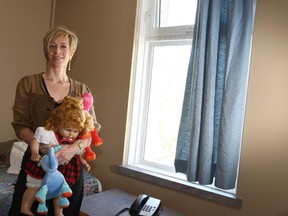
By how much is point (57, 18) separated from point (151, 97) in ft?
4.50

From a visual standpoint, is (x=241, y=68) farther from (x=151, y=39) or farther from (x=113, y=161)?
(x=113, y=161)

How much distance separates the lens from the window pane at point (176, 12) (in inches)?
84.7

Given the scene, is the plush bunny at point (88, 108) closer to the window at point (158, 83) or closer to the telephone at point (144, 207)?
the telephone at point (144, 207)

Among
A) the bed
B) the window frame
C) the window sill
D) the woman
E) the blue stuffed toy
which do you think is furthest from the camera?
the window frame

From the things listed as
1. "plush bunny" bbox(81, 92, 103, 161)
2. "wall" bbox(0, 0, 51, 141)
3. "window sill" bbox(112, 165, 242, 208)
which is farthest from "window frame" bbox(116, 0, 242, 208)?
"wall" bbox(0, 0, 51, 141)

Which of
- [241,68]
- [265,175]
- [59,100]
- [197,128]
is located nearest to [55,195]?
A: [59,100]

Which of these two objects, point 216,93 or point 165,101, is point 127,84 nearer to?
point 165,101

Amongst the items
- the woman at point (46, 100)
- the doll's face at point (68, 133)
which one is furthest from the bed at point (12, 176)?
the doll's face at point (68, 133)

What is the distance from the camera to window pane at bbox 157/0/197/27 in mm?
2150

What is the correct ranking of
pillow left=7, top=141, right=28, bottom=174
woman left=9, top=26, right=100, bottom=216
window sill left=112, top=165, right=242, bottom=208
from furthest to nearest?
pillow left=7, top=141, right=28, bottom=174 → window sill left=112, top=165, right=242, bottom=208 → woman left=9, top=26, right=100, bottom=216

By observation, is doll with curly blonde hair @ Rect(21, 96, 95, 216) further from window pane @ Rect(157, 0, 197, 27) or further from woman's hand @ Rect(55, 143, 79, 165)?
window pane @ Rect(157, 0, 197, 27)

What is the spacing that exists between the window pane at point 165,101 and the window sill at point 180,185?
22 cm

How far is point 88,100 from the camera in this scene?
1.38m

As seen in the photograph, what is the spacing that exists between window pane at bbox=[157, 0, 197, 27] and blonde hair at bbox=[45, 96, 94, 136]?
1218 millimetres
